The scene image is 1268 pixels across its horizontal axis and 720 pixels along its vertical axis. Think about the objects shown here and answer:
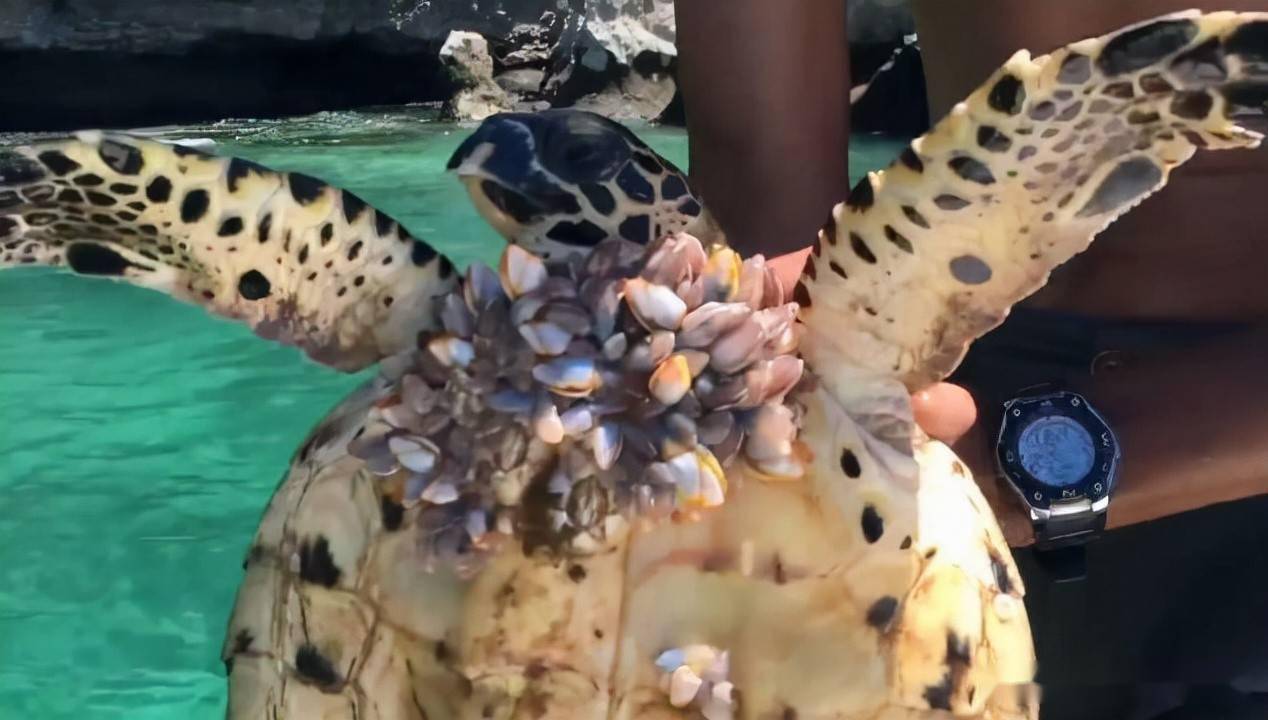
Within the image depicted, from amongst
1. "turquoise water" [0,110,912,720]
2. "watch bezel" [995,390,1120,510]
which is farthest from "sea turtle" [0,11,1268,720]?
"turquoise water" [0,110,912,720]

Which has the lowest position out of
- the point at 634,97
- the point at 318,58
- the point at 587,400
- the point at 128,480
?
the point at 634,97

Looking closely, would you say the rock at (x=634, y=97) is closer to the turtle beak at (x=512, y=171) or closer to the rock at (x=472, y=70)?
the rock at (x=472, y=70)

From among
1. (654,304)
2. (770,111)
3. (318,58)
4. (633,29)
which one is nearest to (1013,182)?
(654,304)

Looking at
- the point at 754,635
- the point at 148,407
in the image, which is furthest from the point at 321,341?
the point at 148,407

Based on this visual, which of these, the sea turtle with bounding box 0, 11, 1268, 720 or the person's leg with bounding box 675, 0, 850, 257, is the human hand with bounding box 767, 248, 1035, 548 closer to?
the sea turtle with bounding box 0, 11, 1268, 720

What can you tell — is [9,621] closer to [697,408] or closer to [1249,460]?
[697,408]

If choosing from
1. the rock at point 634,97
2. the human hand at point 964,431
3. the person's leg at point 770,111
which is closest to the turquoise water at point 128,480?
the person's leg at point 770,111

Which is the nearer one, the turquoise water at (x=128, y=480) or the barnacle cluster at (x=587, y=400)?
the barnacle cluster at (x=587, y=400)

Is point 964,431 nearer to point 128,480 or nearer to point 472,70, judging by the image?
point 128,480
